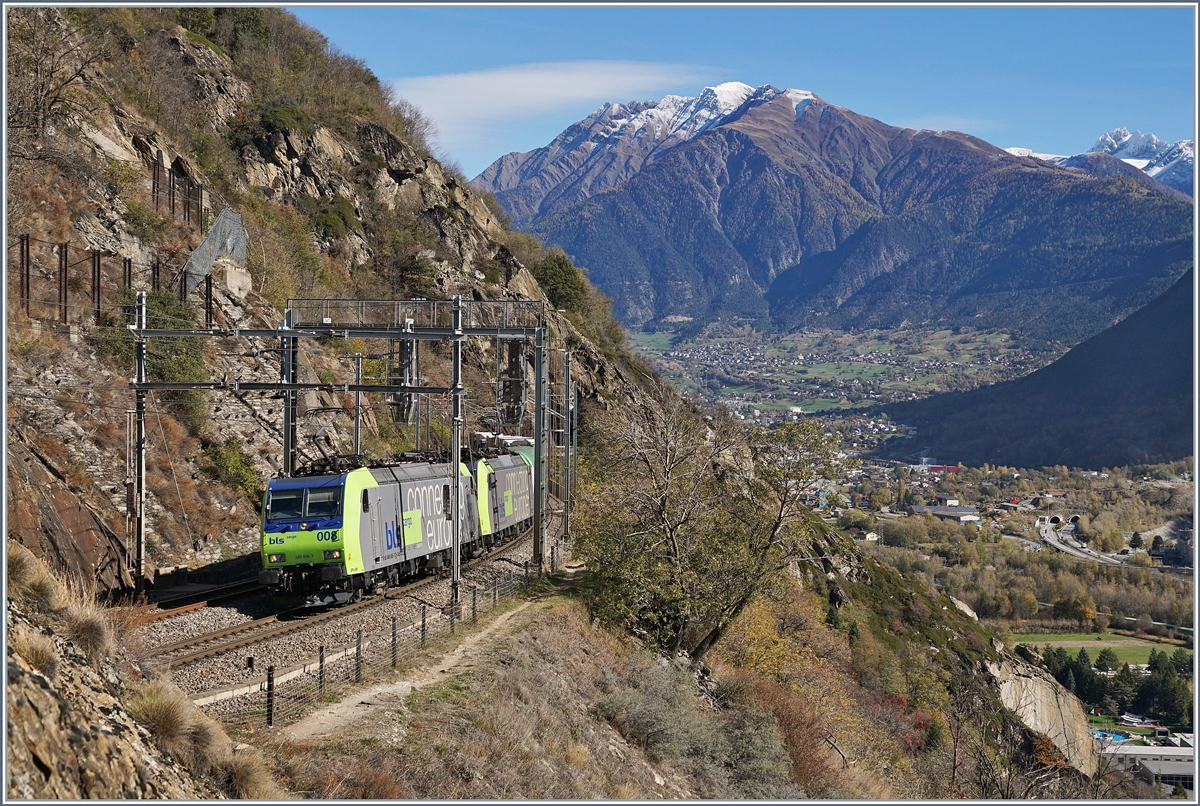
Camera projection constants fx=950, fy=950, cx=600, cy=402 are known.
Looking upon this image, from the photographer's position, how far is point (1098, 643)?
393 ft

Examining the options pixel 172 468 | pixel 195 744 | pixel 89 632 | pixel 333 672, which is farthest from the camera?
pixel 172 468

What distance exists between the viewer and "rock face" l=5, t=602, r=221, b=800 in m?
7.26

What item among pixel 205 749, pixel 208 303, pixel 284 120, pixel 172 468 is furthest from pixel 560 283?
pixel 205 749

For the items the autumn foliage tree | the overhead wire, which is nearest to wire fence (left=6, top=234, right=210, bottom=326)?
the overhead wire

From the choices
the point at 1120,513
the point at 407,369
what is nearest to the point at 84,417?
the point at 407,369

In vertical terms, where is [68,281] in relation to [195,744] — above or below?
above

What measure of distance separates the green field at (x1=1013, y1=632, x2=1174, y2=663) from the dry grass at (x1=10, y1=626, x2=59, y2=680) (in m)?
115

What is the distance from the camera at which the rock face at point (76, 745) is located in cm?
726

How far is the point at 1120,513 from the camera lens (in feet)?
624

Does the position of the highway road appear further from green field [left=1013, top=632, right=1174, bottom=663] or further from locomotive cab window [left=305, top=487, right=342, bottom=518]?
locomotive cab window [left=305, top=487, right=342, bottom=518]

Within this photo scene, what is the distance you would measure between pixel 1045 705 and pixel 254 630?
3026 inches

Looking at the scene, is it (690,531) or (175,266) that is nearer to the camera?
(690,531)

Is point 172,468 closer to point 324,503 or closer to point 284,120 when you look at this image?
point 324,503

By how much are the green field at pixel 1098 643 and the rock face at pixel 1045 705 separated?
27656 mm
